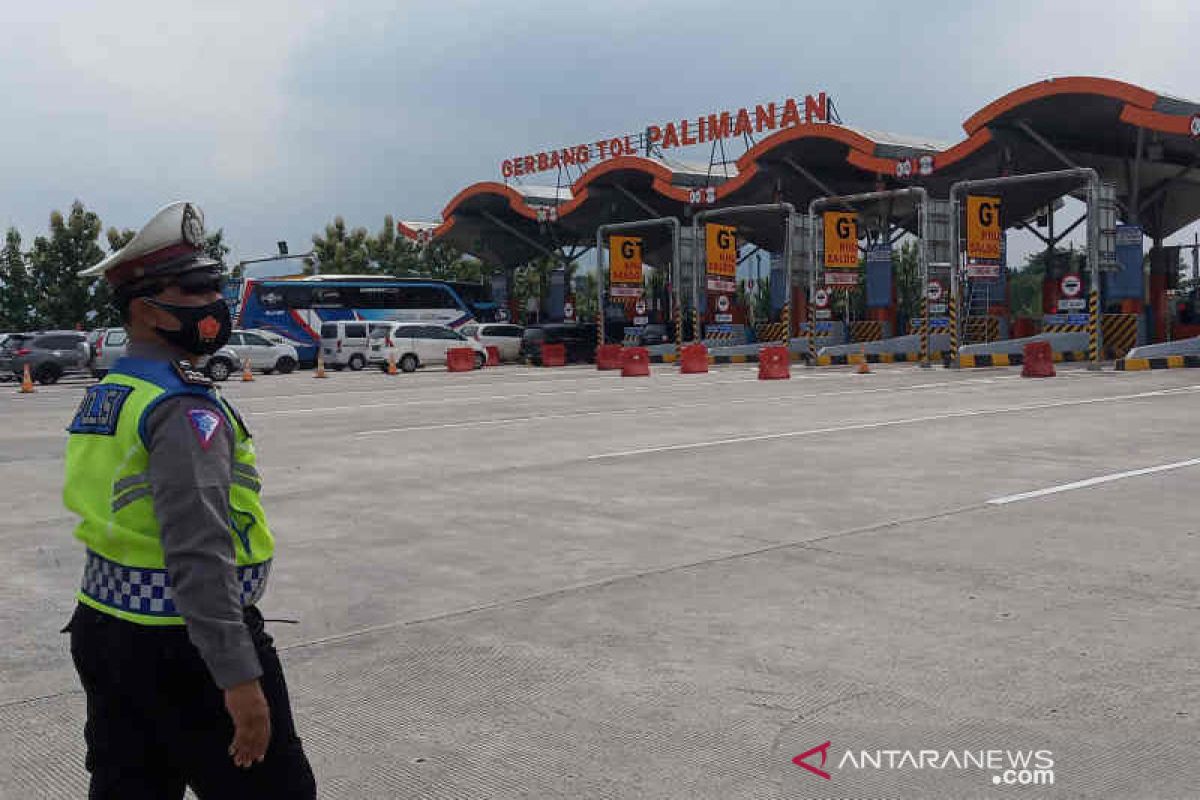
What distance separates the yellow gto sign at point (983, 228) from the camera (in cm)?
3166

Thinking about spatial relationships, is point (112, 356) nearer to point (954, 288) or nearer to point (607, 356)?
point (607, 356)

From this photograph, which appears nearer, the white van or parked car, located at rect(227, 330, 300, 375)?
parked car, located at rect(227, 330, 300, 375)

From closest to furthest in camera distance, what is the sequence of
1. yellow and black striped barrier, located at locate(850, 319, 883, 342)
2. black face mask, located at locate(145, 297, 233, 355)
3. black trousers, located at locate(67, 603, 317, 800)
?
black trousers, located at locate(67, 603, 317, 800) → black face mask, located at locate(145, 297, 233, 355) → yellow and black striped barrier, located at locate(850, 319, 883, 342)

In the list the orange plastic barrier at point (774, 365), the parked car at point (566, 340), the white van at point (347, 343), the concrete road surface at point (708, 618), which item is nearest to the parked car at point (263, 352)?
the white van at point (347, 343)

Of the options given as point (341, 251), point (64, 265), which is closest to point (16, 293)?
point (64, 265)

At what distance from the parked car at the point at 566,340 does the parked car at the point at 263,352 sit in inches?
315

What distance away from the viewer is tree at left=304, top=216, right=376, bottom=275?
227ft

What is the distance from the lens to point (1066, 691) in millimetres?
4605

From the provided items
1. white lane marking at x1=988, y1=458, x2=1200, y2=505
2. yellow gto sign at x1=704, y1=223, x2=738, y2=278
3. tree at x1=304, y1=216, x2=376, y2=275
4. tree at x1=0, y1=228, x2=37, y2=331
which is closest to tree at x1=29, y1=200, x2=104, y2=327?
tree at x1=0, y1=228, x2=37, y2=331

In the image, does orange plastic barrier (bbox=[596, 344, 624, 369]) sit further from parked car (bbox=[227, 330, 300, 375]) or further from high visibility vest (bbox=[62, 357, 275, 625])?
high visibility vest (bbox=[62, 357, 275, 625])

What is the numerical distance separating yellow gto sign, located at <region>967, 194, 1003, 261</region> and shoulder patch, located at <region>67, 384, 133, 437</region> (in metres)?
31.2

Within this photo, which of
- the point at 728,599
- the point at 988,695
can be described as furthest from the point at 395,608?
the point at 988,695

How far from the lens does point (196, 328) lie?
8.46 ft

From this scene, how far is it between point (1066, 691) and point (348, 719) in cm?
271
